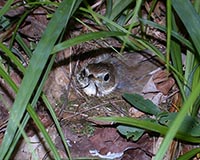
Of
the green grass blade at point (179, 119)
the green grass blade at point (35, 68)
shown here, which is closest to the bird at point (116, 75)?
the green grass blade at point (35, 68)

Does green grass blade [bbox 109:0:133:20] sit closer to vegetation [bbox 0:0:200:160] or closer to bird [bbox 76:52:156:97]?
vegetation [bbox 0:0:200:160]

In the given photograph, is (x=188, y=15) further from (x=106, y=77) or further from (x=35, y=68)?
(x=106, y=77)

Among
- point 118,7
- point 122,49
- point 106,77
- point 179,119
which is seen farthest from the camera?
point 106,77

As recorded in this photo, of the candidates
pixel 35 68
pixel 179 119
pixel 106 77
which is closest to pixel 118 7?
pixel 106 77

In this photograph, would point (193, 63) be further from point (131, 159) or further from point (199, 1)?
point (131, 159)

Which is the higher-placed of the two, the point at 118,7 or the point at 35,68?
the point at 35,68
